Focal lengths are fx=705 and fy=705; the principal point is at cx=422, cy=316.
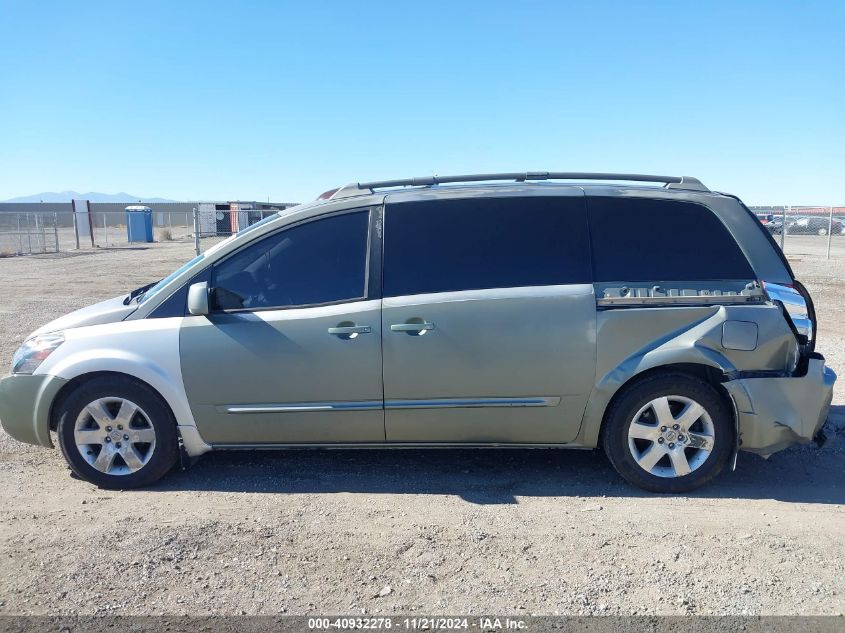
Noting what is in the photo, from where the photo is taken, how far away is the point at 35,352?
4621mm

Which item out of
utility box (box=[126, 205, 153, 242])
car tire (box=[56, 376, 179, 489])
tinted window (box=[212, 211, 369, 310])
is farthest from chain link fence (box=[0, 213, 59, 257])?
tinted window (box=[212, 211, 369, 310])

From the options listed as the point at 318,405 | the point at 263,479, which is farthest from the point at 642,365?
the point at 263,479

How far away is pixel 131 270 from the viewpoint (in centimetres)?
2100

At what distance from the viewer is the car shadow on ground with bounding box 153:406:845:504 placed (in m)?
4.44

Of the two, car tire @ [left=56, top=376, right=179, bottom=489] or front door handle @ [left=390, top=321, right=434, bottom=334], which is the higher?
front door handle @ [left=390, top=321, right=434, bottom=334]

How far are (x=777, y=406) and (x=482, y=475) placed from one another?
188 centimetres

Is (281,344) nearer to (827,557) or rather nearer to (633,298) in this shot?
(633,298)

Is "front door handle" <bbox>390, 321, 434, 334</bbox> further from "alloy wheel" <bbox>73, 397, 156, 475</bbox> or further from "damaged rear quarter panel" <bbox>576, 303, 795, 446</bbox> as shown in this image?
"alloy wheel" <bbox>73, 397, 156, 475</bbox>

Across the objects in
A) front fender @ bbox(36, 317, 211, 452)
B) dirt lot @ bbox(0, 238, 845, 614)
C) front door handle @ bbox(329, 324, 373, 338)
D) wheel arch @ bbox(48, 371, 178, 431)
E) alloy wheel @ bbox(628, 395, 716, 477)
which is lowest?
dirt lot @ bbox(0, 238, 845, 614)

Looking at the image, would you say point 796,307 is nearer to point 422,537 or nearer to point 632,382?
point 632,382

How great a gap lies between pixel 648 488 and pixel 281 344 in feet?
8.05

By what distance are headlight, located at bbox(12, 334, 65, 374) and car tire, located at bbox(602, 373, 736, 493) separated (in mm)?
3626

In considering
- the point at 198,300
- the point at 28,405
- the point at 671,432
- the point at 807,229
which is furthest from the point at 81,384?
the point at 807,229

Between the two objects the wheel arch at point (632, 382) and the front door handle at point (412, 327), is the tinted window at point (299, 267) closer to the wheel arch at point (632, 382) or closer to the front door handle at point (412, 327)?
the front door handle at point (412, 327)
